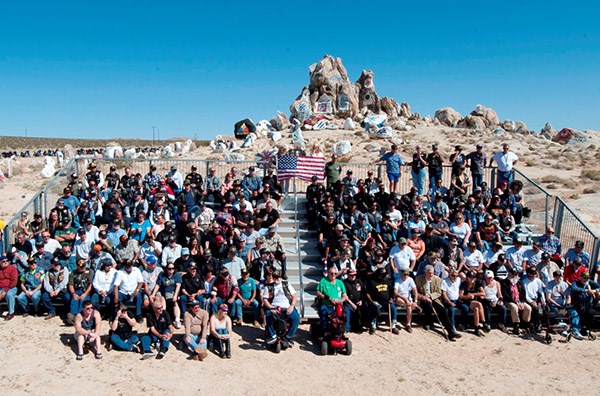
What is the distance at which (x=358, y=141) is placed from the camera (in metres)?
33.9

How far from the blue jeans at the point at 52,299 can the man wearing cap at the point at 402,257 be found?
20.8 feet

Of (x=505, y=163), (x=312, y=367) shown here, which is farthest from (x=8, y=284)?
(x=505, y=163)

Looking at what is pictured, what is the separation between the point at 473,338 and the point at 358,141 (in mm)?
25025

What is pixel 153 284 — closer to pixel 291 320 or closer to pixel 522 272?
pixel 291 320

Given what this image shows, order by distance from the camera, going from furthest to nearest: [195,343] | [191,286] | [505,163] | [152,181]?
[505,163] → [152,181] → [191,286] → [195,343]

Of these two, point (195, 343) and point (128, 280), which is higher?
point (128, 280)

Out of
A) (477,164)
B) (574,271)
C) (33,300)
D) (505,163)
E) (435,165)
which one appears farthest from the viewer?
(477,164)

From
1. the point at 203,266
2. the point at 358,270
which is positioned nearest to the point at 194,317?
the point at 203,266

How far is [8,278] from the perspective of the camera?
32.7 ft

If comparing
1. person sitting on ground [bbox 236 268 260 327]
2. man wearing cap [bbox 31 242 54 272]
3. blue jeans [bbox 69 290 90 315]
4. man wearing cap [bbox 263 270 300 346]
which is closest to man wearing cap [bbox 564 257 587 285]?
man wearing cap [bbox 263 270 300 346]

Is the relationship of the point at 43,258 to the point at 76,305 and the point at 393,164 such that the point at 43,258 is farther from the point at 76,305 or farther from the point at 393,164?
the point at 393,164

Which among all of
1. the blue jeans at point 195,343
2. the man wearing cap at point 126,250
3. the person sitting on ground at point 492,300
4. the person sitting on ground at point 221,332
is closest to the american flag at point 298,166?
the man wearing cap at point 126,250

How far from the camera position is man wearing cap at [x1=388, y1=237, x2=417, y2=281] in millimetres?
10580

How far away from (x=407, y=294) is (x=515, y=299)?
6.92ft
